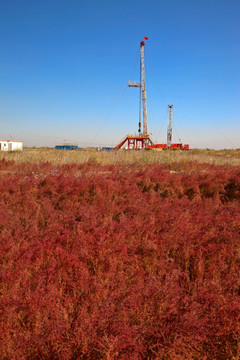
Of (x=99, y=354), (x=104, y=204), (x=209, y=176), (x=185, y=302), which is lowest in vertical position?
(x=99, y=354)

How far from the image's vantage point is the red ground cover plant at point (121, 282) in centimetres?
181

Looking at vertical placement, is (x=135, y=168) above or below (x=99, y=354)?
above

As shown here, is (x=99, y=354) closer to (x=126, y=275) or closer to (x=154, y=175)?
(x=126, y=275)

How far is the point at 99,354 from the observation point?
1790 millimetres

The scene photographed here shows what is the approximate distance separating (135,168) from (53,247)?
8.13 m

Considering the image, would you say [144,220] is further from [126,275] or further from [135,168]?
[135,168]

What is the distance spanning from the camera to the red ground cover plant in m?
1.81

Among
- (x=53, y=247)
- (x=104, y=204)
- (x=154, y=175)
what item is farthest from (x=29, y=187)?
(x=154, y=175)

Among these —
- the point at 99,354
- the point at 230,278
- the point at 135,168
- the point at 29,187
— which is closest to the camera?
the point at 99,354

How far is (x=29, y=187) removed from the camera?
6887 millimetres

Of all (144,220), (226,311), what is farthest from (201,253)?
(144,220)

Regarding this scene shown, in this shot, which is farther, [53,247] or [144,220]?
[144,220]

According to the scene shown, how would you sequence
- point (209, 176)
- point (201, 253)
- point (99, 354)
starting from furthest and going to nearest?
1. point (209, 176)
2. point (201, 253)
3. point (99, 354)

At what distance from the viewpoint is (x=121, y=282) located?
2701mm
